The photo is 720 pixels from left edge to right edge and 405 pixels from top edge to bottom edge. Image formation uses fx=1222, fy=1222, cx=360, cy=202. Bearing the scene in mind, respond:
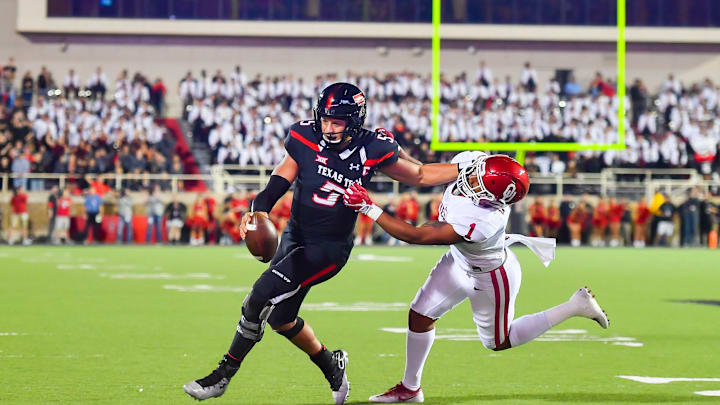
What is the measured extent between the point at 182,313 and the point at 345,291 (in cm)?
300

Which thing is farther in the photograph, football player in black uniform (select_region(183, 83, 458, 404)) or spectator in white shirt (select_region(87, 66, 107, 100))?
spectator in white shirt (select_region(87, 66, 107, 100))

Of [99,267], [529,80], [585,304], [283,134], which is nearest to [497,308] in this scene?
[585,304]

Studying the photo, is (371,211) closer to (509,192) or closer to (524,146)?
(509,192)

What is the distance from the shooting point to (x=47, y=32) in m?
37.2

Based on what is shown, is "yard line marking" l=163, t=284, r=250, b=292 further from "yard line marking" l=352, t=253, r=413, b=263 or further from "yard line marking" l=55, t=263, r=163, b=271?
"yard line marking" l=352, t=253, r=413, b=263

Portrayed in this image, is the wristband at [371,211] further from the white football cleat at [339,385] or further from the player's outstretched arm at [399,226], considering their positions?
the white football cleat at [339,385]

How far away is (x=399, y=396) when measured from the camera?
6.04 m

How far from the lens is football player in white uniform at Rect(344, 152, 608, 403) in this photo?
5691mm

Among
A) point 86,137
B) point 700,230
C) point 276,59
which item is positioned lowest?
point 700,230

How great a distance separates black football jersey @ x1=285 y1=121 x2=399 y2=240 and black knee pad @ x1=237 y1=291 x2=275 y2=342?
407 millimetres

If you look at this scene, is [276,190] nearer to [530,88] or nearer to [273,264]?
[273,264]

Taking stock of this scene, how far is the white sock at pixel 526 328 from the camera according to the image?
20.4 ft

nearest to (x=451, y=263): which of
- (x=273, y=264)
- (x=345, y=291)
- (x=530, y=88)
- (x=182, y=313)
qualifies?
(x=273, y=264)

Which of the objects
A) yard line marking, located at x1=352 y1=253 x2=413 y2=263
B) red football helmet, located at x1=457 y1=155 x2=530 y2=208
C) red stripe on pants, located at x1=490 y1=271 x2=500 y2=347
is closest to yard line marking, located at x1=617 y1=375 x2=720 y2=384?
red stripe on pants, located at x1=490 y1=271 x2=500 y2=347
